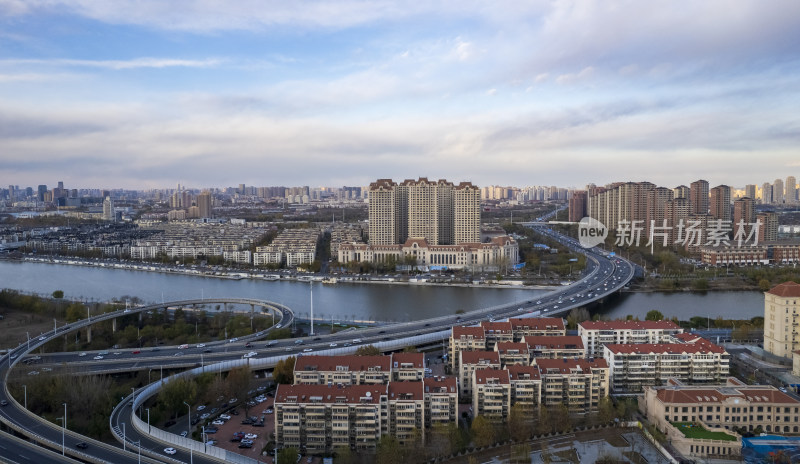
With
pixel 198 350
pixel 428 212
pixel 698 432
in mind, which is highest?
pixel 428 212

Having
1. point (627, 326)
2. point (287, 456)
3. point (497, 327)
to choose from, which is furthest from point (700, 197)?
point (287, 456)

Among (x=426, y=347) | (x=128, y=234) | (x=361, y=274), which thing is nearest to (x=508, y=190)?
(x=128, y=234)

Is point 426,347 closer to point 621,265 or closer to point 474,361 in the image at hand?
point 474,361

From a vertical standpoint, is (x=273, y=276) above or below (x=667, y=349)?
below

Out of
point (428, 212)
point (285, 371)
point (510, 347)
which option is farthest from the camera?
point (428, 212)

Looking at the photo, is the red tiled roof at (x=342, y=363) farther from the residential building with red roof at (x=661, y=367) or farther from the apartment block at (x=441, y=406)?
the residential building with red roof at (x=661, y=367)

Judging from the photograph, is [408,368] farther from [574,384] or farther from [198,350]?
[198,350]

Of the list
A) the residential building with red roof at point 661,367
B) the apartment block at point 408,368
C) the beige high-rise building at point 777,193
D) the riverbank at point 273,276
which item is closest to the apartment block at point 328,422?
the apartment block at point 408,368

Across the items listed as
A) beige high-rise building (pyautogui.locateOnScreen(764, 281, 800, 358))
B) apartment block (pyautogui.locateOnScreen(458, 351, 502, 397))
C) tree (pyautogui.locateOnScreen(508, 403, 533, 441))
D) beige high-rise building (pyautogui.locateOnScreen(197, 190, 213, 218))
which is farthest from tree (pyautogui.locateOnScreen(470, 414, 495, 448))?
beige high-rise building (pyautogui.locateOnScreen(197, 190, 213, 218))
